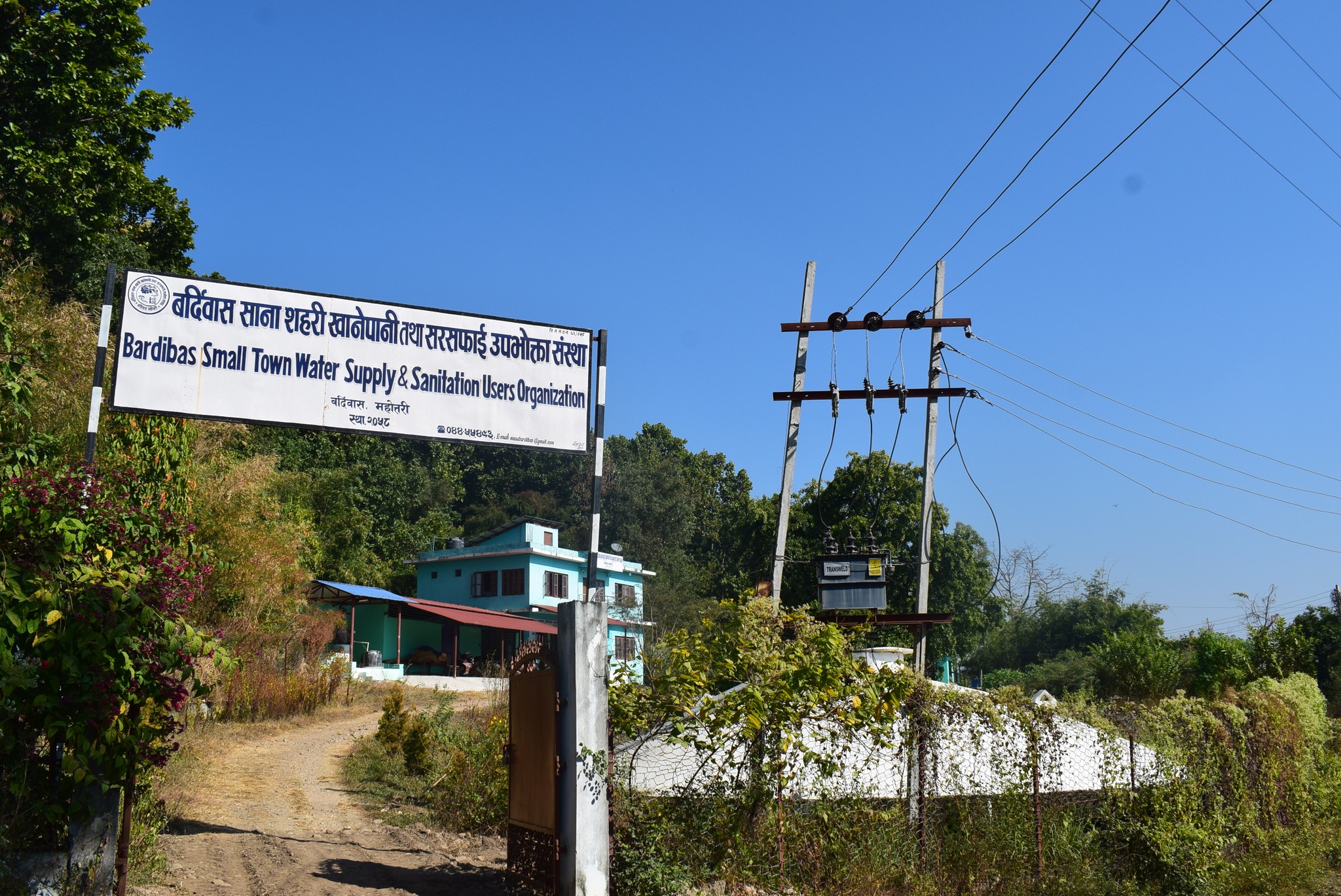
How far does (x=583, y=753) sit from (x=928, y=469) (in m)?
7.96

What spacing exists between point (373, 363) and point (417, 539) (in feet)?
142

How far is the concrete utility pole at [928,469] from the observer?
1268 centimetres

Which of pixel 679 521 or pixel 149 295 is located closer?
A: pixel 149 295

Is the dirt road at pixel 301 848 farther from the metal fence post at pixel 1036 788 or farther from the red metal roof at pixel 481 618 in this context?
the red metal roof at pixel 481 618

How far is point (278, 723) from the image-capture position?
60.2 feet

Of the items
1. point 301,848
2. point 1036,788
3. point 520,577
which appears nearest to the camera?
point 1036,788

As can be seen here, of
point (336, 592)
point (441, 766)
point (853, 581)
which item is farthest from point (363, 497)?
point (853, 581)

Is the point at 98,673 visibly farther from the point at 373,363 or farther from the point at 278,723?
the point at 278,723

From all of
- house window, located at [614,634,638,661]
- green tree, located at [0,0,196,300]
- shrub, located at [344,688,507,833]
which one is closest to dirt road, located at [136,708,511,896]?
shrub, located at [344,688,507,833]

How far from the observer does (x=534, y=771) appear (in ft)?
24.3

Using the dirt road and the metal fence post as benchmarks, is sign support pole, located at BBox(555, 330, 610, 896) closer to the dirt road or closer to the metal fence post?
the dirt road

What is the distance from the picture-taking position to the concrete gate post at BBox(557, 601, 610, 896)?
6.77 meters

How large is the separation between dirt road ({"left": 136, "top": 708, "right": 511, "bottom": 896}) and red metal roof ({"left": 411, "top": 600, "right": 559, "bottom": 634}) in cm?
2125

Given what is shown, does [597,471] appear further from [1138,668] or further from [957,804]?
[1138,668]
